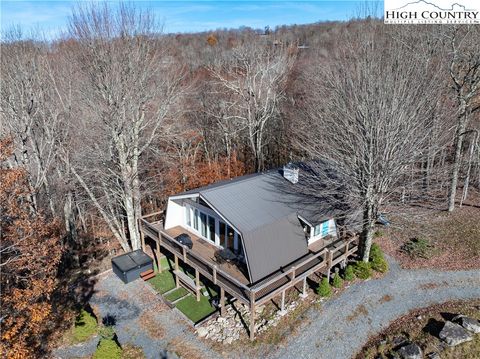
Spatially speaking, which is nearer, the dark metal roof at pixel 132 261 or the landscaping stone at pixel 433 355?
the landscaping stone at pixel 433 355

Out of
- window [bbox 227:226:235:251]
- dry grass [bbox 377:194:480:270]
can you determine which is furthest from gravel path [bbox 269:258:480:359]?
window [bbox 227:226:235:251]

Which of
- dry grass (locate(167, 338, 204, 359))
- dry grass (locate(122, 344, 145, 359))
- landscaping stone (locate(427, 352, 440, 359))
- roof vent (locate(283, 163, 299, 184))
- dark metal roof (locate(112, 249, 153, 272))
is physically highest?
roof vent (locate(283, 163, 299, 184))

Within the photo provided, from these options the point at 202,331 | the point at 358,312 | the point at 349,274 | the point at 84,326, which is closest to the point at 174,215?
the point at 202,331

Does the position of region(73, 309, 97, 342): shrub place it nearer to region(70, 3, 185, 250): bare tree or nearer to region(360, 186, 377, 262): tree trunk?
region(70, 3, 185, 250): bare tree

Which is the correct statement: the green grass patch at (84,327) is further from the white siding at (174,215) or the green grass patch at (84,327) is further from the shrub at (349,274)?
the shrub at (349,274)

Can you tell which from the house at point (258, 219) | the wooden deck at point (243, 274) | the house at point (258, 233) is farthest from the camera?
the house at point (258, 219)

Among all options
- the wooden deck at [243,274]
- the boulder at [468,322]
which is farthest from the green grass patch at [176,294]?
the boulder at [468,322]

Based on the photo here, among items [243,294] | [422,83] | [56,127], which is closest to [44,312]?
[243,294]
